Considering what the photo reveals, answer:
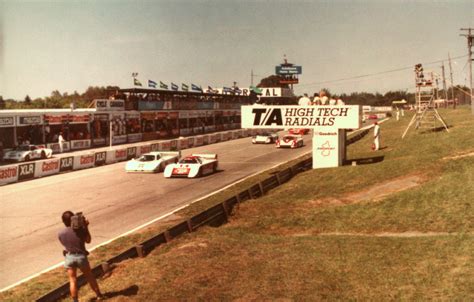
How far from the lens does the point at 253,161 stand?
37.5 meters

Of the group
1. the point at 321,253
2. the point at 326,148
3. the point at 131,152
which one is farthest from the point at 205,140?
the point at 321,253

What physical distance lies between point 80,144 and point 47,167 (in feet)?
63.8

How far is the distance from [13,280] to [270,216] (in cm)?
821

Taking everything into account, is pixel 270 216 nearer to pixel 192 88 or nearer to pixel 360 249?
pixel 360 249

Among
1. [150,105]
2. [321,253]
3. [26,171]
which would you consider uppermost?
[150,105]

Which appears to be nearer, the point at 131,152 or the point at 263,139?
the point at 131,152

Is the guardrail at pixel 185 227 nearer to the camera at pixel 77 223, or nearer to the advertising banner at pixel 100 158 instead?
the camera at pixel 77 223

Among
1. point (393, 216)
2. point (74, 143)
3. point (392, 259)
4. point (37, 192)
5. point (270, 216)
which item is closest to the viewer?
point (392, 259)

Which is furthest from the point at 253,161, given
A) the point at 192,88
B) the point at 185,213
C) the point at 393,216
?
the point at 192,88

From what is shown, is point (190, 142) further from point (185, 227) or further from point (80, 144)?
point (185, 227)

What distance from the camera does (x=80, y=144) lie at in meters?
50.0

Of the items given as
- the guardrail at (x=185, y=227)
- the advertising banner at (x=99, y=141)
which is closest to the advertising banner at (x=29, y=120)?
the advertising banner at (x=99, y=141)

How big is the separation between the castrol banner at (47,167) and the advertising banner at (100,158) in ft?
13.6

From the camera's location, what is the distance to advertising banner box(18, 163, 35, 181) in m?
28.7
